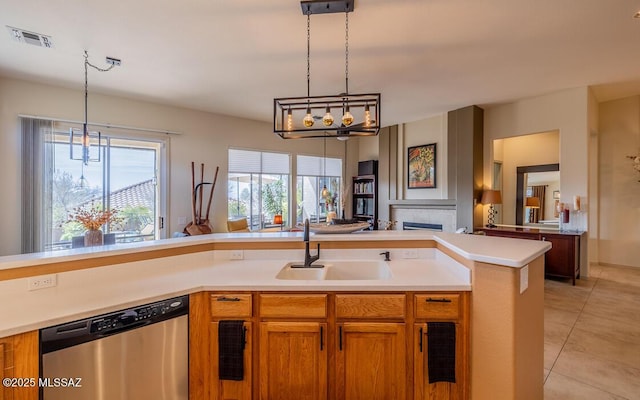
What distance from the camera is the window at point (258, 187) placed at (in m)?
5.92

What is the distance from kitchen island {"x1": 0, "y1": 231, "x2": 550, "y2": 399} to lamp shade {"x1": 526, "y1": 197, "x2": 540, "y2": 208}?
15.6 ft

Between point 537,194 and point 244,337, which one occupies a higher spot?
point 537,194

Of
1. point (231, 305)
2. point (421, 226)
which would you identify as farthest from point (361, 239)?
point (421, 226)

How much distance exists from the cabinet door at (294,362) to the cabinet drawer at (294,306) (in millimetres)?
54

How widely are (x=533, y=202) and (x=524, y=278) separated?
17.5 ft

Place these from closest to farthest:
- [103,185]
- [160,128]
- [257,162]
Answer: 1. [103,185]
2. [160,128]
3. [257,162]

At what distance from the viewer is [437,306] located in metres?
1.64

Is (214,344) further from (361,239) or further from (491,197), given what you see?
(491,197)

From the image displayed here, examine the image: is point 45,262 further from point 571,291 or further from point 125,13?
point 571,291

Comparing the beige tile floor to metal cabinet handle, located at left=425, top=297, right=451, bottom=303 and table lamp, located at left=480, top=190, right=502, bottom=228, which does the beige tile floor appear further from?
table lamp, located at left=480, top=190, right=502, bottom=228

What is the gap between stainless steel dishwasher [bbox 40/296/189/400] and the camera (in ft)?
4.18

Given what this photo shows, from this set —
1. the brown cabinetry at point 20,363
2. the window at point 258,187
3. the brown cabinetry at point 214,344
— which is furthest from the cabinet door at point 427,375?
the window at point 258,187

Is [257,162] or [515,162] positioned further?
[257,162]

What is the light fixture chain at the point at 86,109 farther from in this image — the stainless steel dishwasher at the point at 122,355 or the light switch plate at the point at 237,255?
the stainless steel dishwasher at the point at 122,355
